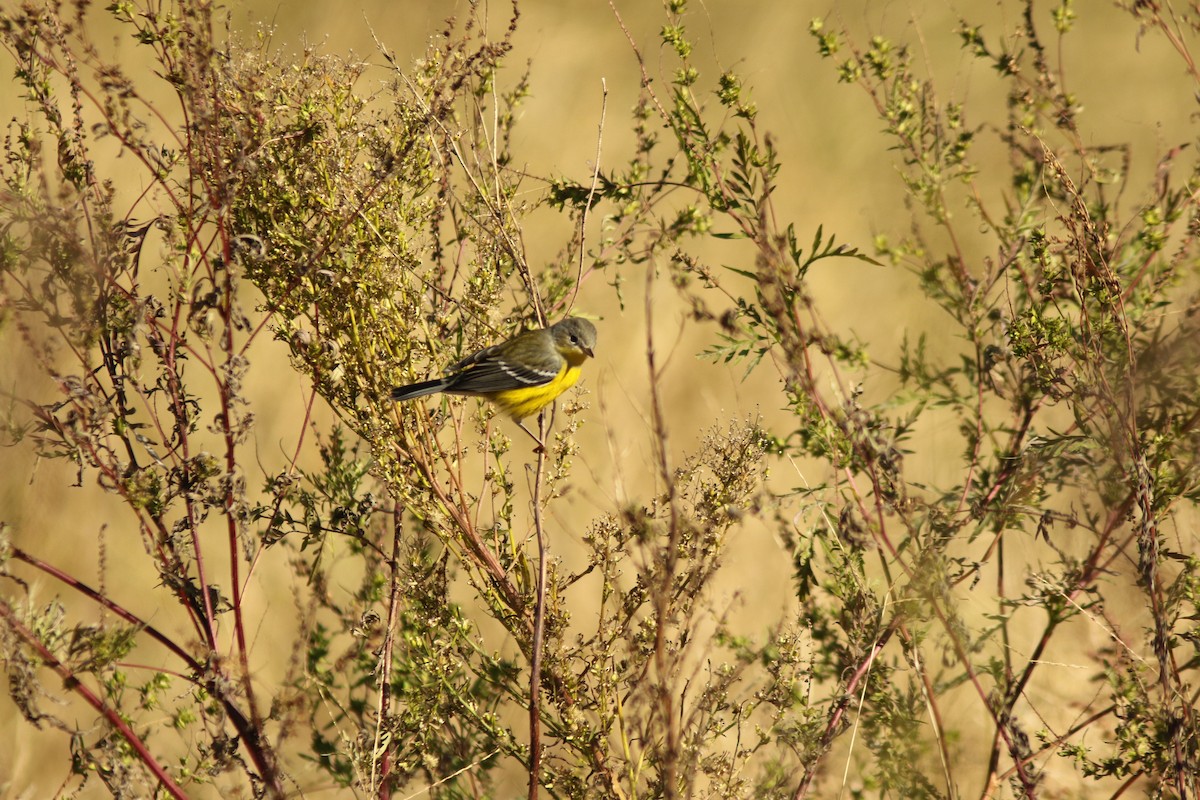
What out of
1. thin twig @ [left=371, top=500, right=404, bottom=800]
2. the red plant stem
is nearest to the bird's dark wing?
thin twig @ [left=371, top=500, right=404, bottom=800]

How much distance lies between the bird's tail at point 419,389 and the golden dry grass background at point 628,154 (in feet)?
5.54

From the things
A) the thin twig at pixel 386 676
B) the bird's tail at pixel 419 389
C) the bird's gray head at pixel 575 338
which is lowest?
the thin twig at pixel 386 676

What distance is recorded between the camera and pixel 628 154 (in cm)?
638

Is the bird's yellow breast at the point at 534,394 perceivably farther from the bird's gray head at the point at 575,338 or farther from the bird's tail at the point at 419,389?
the bird's tail at the point at 419,389

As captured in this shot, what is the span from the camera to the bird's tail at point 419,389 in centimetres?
282

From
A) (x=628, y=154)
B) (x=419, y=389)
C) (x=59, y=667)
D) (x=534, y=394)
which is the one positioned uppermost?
(x=628, y=154)

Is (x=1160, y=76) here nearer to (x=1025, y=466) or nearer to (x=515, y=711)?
(x=1025, y=466)

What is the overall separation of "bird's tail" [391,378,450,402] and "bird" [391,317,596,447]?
23 cm

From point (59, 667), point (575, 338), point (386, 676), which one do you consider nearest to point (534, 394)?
point (575, 338)

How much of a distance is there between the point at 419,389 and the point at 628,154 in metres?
3.80

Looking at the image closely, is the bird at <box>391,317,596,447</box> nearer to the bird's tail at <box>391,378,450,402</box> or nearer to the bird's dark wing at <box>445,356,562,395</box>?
the bird's dark wing at <box>445,356,562,395</box>

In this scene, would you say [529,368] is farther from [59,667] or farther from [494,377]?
[59,667]

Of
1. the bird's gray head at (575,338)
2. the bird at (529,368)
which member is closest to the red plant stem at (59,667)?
the bird at (529,368)

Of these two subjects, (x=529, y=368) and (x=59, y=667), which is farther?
(x=529, y=368)
